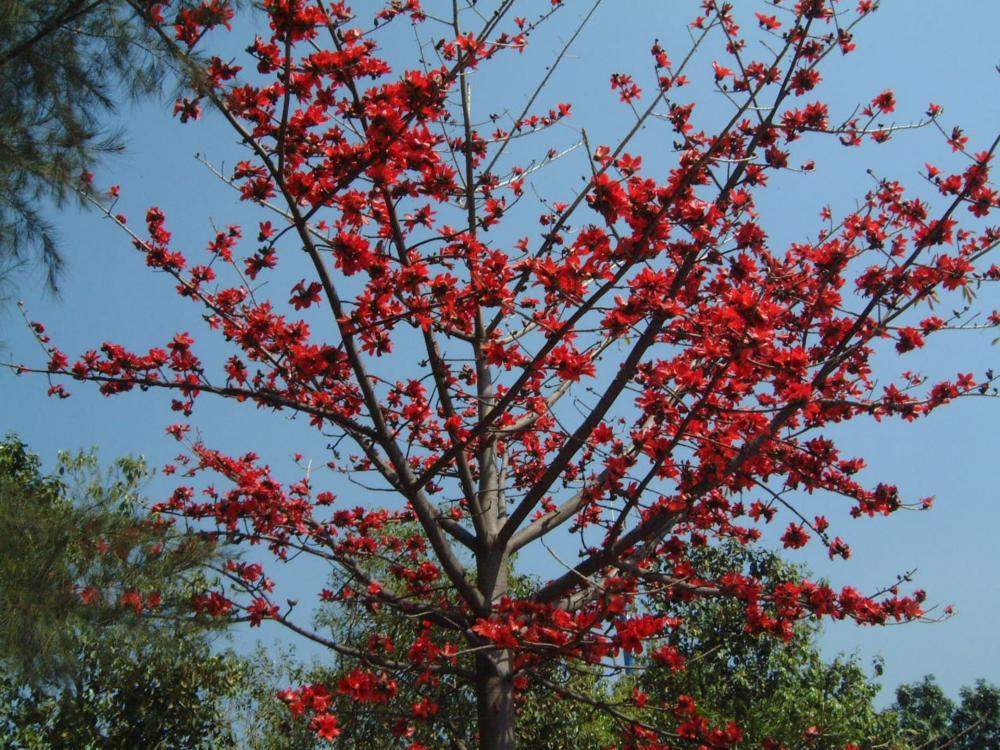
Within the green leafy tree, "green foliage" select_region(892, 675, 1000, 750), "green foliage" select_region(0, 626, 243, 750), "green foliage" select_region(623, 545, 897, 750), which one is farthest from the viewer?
"green foliage" select_region(892, 675, 1000, 750)

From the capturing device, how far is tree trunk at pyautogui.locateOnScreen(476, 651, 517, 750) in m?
3.74

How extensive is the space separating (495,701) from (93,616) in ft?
7.24

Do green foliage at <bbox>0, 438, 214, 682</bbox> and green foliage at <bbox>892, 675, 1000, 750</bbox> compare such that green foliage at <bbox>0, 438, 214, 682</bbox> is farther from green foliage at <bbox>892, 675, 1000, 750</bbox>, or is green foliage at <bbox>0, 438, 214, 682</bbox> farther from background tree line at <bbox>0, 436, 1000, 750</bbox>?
green foliage at <bbox>892, 675, 1000, 750</bbox>

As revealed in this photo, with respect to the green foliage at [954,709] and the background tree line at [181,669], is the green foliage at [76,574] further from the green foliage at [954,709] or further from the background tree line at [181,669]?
the green foliage at [954,709]

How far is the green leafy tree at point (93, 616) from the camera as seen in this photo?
4402 mm

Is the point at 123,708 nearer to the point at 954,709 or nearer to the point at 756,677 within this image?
the point at 756,677

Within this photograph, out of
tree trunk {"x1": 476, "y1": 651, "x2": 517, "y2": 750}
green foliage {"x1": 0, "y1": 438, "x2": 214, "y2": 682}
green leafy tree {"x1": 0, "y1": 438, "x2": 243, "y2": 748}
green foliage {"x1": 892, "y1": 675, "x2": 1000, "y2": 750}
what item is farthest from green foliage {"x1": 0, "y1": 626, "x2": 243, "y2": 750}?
green foliage {"x1": 892, "y1": 675, "x2": 1000, "y2": 750}

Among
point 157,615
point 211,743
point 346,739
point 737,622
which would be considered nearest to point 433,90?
point 157,615

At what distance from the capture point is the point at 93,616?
4.66 m

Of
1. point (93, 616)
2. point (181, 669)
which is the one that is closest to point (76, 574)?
point (93, 616)

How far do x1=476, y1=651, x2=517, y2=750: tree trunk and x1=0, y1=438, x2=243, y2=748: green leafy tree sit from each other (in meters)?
1.39

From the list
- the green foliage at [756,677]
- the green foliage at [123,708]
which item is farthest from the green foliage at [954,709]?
the green foliage at [123,708]

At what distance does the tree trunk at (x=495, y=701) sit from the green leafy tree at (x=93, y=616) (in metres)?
1.39

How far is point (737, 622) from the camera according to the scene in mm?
8680
